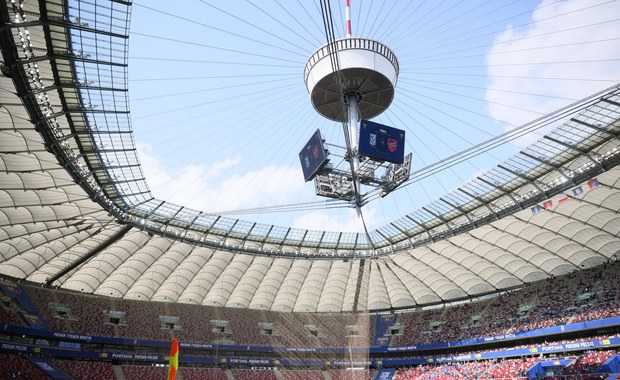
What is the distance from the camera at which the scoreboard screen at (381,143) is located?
3356cm

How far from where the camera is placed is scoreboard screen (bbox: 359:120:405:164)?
33562 millimetres

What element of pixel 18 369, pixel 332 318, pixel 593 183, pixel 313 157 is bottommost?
pixel 18 369

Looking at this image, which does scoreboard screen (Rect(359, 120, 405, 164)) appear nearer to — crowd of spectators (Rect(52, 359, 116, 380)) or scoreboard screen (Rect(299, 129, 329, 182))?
scoreboard screen (Rect(299, 129, 329, 182))

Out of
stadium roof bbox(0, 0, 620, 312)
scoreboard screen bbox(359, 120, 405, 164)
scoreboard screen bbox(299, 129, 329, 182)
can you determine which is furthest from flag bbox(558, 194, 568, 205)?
scoreboard screen bbox(299, 129, 329, 182)

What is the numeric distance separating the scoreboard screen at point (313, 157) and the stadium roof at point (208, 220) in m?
8.77

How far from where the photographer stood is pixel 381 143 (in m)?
34.2

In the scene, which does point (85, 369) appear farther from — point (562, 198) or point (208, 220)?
point (562, 198)

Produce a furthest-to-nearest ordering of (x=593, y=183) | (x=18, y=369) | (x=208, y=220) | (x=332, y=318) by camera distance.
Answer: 1. (x=332, y=318)
2. (x=208, y=220)
3. (x=18, y=369)
4. (x=593, y=183)

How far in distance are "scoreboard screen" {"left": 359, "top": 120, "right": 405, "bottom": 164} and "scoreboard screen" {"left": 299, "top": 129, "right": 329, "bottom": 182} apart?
10.2ft

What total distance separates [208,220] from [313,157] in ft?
75.4

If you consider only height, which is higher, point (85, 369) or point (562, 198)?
point (562, 198)

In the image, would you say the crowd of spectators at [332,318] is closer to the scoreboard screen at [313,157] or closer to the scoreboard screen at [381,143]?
the scoreboard screen at [313,157]

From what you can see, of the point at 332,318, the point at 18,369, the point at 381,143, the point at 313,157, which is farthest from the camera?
the point at 332,318

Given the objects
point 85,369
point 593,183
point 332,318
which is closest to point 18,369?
point 85,369
